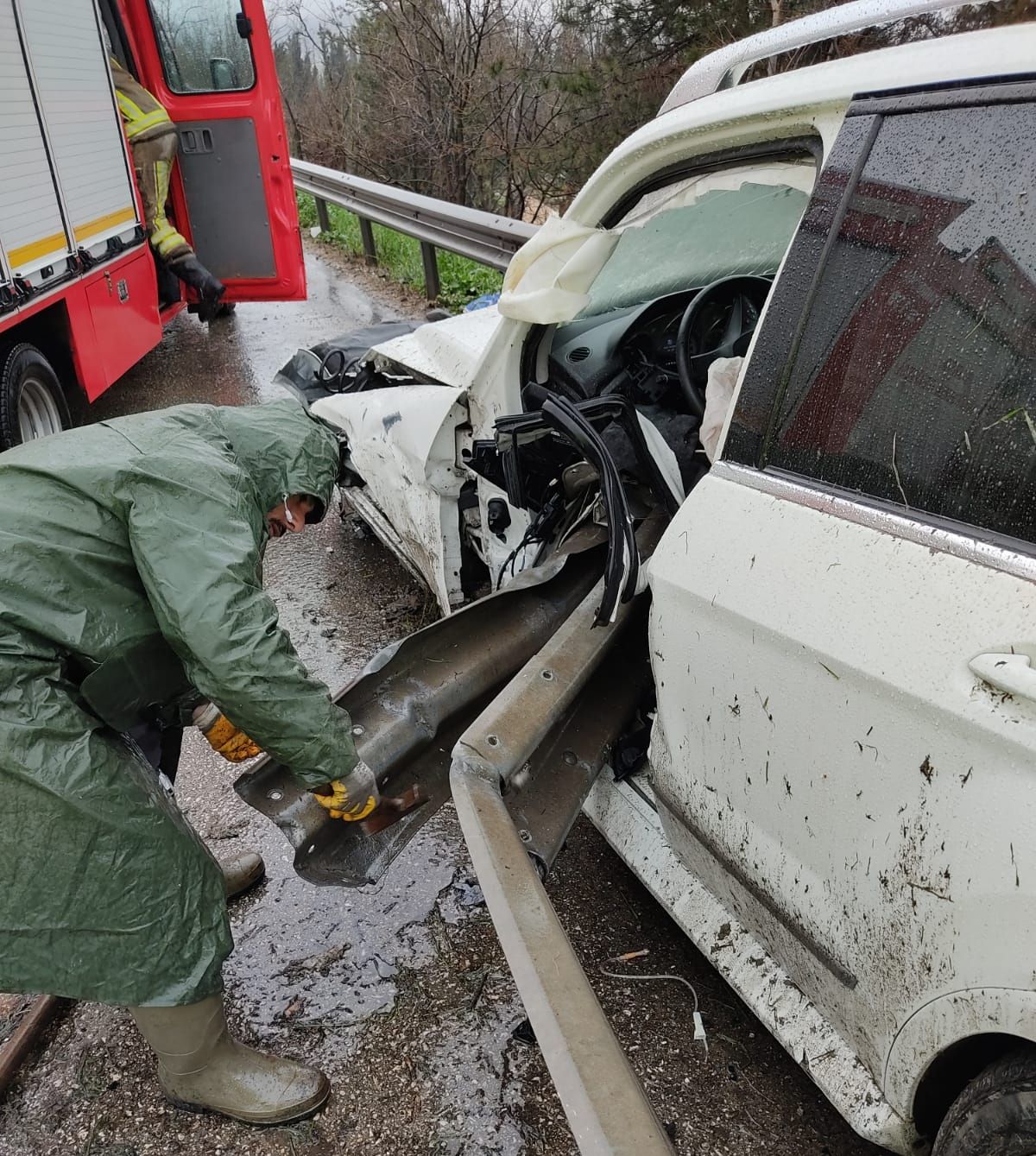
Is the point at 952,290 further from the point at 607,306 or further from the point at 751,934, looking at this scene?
the point at 607,306

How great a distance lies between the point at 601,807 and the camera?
7.24 ft

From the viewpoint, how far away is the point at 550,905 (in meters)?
1.51

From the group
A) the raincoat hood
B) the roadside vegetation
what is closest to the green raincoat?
the raincoat hood

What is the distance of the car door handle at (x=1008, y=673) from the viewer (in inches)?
42.6

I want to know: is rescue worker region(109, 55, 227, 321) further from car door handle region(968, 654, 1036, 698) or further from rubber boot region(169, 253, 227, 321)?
car door handle region(968, 654, 1036, 698)

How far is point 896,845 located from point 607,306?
2315 mm

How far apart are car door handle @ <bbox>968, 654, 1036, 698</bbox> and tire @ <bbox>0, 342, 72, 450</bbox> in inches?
165

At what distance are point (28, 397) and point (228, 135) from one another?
3.03 metres

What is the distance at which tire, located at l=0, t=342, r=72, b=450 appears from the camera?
443cm

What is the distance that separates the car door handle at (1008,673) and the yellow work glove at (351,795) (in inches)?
49.4

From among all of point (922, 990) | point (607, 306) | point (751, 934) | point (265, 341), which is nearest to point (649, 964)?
point (751, 934)

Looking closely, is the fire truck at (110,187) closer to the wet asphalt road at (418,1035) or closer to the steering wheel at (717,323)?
the wet asphalt road at (418,1035)

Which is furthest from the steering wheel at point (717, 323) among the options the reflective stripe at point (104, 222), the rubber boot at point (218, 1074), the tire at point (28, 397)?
the reflective stripe at point (104, 222)

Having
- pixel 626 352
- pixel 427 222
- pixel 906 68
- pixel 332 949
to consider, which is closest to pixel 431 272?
pixel 427 222
